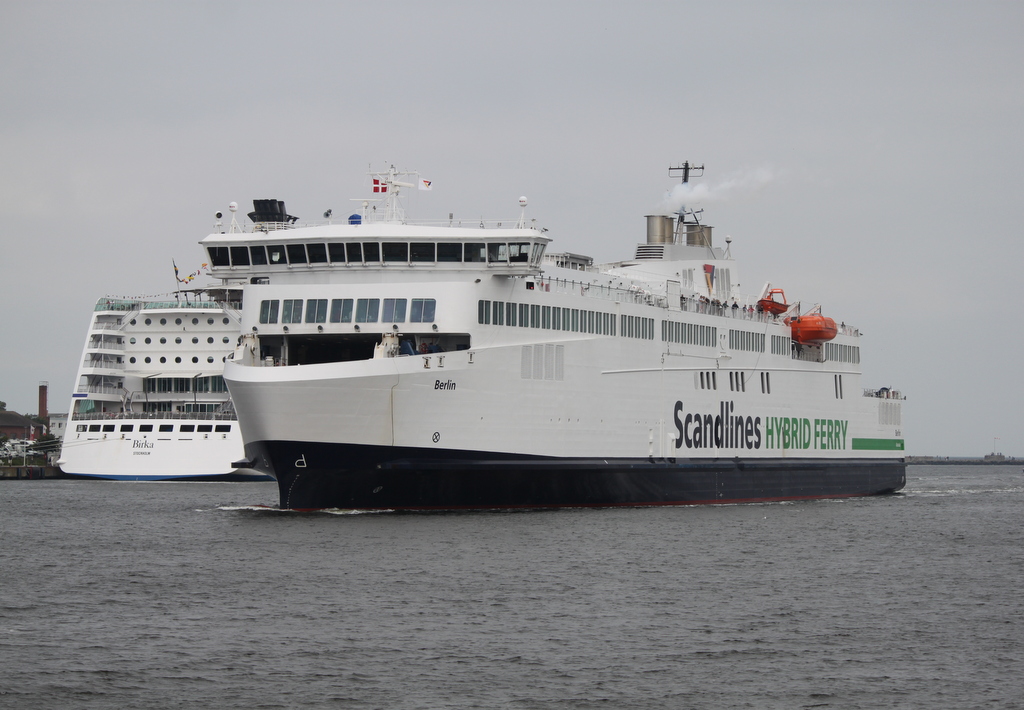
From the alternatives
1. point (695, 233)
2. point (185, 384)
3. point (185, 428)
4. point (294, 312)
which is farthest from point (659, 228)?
point (185, 384)

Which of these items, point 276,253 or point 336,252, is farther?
point 276,253

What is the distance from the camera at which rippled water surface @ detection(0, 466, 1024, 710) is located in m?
16.9

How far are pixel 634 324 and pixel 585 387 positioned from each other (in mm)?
3565

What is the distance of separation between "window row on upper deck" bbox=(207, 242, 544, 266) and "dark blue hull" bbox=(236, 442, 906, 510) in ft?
17.0

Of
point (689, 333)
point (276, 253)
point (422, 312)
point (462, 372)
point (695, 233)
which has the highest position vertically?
point (695, 233)

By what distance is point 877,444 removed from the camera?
5638 cm

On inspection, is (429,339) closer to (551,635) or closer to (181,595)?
(181,595)

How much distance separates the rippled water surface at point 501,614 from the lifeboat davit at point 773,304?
16153mm

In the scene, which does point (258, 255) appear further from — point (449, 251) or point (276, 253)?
point (449, 251)

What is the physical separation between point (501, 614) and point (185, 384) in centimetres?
5179

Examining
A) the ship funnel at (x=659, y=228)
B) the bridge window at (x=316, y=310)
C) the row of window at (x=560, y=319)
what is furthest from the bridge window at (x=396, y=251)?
the ship funnel at (x=659, y=228)

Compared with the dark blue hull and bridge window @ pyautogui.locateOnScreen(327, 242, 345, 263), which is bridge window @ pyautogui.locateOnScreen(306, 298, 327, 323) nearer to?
bridge window @ pyautogui.locateOnScreen(327, 242, 345, 263)

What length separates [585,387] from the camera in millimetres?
37719

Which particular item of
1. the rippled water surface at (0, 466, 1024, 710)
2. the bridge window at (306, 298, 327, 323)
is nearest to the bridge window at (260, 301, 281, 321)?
the bridge window at (306, 298, 327, 323)
